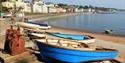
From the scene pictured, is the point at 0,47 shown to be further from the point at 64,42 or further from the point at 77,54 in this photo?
the point at 77,54

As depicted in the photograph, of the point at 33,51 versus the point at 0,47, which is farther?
the point at 0,47

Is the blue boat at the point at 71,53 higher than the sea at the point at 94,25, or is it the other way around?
the blue boat at the point at 71,53

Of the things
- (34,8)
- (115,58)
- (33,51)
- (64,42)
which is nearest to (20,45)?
(33,51)

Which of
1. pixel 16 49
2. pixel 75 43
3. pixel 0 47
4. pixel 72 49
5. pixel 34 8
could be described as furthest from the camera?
pixel 34 8

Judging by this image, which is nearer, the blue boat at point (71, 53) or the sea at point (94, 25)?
the blue boat at point (71, 53)

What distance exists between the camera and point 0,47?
20609 millimetres

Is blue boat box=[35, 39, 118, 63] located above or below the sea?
above

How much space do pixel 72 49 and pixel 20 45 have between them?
10.3 ft

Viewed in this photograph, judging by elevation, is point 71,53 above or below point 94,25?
above

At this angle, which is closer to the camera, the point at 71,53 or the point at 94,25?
the point at 71,53

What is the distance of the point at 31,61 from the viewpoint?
54.8 feet

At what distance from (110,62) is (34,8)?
144 meters

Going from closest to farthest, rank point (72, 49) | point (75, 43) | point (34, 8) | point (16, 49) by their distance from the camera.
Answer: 1. point (72, 49)
2. point (16, 49)
3. point (75, 43)
4. point (34, 8)

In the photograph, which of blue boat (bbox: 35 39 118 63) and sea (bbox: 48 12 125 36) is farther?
sea (bbox: 48 12 125 36)
